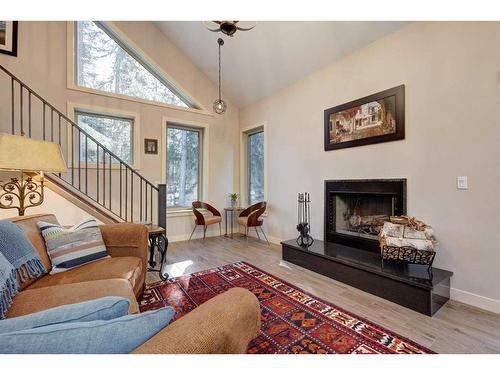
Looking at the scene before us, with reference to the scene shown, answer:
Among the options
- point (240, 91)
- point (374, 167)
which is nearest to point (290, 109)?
point (240, 91)

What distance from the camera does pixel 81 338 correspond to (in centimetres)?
53

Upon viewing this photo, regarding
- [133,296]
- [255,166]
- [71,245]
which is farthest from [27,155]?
[255,166]

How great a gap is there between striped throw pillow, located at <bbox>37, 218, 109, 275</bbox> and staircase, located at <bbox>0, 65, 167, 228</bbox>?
1.02 metres

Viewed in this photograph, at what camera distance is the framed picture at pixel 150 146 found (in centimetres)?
405

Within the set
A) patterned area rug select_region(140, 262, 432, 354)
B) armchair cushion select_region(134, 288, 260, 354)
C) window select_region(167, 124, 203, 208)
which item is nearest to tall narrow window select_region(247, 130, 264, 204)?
window select_region(167, 124, 203, 208)

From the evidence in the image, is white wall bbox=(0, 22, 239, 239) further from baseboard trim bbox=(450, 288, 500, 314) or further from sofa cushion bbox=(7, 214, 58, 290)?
baseboard trim bbox=(450, 288, 500, 314)

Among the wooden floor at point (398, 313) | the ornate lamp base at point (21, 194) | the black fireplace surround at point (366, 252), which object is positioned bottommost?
the wooden floor at point (398, 313)

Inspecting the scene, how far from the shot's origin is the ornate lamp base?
7.42 feet

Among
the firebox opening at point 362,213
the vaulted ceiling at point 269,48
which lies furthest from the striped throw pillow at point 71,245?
the vaulted ceiling at point 269,48

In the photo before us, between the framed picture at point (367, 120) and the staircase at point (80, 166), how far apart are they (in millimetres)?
2428

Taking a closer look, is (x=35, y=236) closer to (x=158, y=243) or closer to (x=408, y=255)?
(x=158, y=243)

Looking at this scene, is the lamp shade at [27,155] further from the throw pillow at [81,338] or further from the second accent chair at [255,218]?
the second accent chair at [255,218]

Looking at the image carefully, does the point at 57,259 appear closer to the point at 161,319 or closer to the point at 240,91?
the point at 161,319

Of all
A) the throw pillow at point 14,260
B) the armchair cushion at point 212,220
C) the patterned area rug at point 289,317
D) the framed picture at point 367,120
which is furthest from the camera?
the armchair cushion at point 212,220
